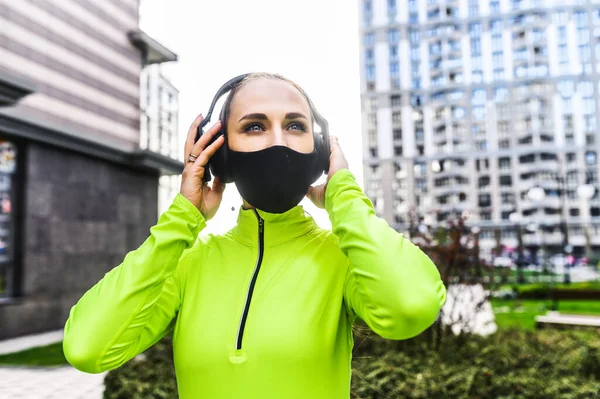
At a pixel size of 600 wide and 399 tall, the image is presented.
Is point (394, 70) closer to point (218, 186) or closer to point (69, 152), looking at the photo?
point (69, 152)

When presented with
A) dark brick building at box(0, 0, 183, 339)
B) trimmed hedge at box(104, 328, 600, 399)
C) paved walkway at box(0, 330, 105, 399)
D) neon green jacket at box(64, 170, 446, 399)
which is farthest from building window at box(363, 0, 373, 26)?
neon green jacket at box(64, 170, 446, 399)

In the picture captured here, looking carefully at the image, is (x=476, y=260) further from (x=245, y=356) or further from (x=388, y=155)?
(x=388, y=155)

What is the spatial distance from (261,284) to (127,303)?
32cm

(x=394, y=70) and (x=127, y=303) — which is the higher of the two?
(x=394, y=70)

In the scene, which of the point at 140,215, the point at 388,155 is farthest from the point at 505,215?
the point at 140,215

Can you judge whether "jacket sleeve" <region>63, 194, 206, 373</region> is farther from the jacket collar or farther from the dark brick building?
the dark brick building

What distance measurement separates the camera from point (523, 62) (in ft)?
229

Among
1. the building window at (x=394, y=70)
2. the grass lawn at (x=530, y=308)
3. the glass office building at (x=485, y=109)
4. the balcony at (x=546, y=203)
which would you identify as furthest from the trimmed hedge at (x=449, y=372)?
the building window at (x=394, y=70)

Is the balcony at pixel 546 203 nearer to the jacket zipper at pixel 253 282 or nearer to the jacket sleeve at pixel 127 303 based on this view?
the jacket zipper at pixel 253 282

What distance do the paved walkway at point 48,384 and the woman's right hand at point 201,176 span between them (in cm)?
481

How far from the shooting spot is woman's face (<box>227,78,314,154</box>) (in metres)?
1.33

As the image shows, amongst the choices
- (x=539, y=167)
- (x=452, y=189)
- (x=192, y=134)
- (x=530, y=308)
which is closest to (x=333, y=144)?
(x=192, y=134)

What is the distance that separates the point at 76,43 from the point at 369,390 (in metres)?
10.2

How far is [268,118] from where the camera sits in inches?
52.5
